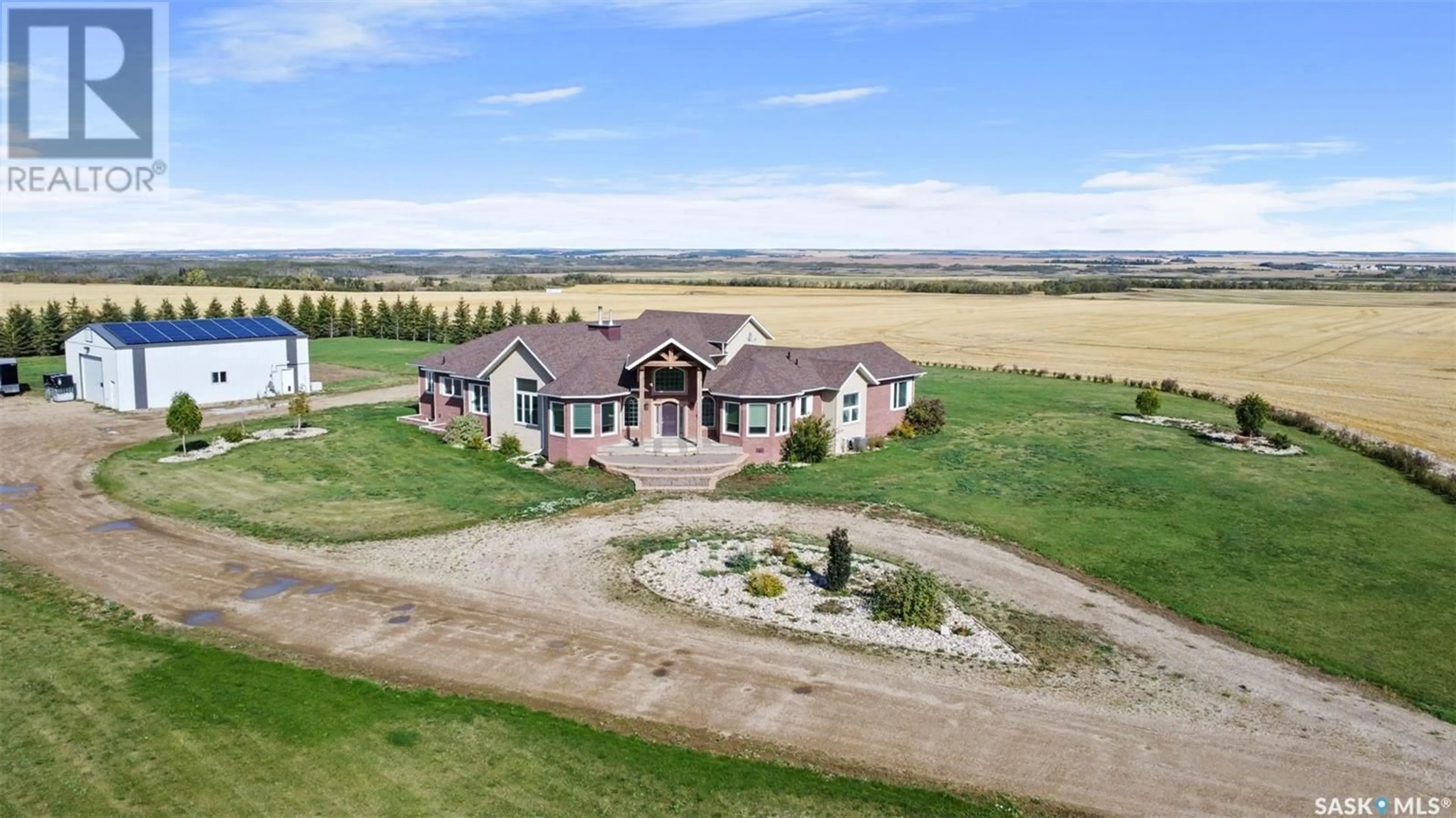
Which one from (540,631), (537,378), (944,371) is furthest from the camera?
(944,371)

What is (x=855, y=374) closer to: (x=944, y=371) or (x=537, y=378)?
(x=537, y=378)

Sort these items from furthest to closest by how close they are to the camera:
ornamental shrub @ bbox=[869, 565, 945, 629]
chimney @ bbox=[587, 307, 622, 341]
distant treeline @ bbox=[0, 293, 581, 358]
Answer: distant treeline @ bbox=[0, 293, 581, 358]
chimney @ bbox=[587, 307, 622, 341]
ornamental shrub @ bbox=[869, 565, 945, 629]

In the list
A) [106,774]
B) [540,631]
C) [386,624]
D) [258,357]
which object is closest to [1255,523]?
[540,631]

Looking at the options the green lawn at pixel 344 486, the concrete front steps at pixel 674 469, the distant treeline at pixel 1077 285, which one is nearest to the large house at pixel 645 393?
the concrete front steps at pixel 674 469

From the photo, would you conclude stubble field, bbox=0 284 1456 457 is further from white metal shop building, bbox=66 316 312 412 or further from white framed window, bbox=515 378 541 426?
white metal shop building, bbox=66 316 312 412

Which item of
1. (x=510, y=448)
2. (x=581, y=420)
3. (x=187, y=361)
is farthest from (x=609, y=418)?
(x=187, y=361)

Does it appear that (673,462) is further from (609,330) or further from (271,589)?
(271,589)

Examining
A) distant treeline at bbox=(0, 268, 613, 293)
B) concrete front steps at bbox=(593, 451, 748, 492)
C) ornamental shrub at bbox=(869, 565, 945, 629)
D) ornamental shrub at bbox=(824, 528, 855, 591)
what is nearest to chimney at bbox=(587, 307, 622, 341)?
concrete front steps at bbox=(593, 451, 748, 492)
